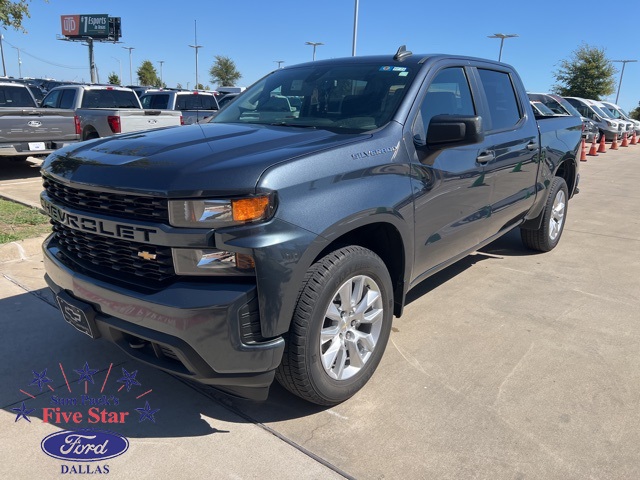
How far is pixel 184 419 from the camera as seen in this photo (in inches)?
109

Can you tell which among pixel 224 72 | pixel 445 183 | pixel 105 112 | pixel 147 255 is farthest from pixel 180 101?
pixel 224 72

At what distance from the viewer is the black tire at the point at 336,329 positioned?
2.48 m

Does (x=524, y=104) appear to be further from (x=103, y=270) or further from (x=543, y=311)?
(x=103, y=270)

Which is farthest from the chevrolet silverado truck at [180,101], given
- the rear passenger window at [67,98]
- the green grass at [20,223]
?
the green grass at [20,223]

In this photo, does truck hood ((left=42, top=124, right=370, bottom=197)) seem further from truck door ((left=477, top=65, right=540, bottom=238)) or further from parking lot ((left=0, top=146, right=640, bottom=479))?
truck door ((left=477, top=65, right=540, bottom=238))

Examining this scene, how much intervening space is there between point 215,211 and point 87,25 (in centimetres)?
6607

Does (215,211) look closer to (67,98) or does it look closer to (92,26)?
(67,98)

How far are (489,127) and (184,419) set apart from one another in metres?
3.06

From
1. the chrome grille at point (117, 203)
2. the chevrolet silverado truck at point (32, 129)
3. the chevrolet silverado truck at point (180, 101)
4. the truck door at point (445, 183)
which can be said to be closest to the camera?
the chrome grille at point (117, 203)

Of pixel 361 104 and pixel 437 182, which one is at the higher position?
pixel 361 104

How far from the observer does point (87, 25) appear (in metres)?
58.3

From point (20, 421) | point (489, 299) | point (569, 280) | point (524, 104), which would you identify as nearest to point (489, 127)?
point (524, 104)

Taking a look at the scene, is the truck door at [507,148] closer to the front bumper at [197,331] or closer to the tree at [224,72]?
the front bumper at [197,331]

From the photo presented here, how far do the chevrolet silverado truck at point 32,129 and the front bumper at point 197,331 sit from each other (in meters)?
7.66
